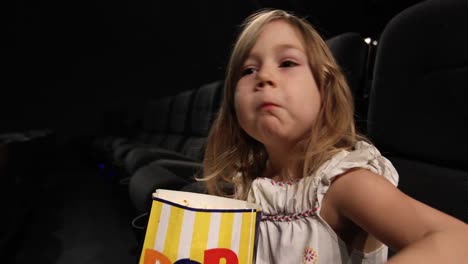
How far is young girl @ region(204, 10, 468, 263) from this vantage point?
31 centimetres

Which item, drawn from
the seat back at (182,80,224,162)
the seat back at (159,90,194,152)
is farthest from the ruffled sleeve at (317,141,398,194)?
the seat back at (159,90,194,152)

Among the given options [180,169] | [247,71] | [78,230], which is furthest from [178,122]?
[247,71]

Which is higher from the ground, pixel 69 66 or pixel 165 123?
pixel 69 66

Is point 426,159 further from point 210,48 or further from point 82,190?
point 210,48

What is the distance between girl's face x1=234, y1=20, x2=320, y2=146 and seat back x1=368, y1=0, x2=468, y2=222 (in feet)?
0.63

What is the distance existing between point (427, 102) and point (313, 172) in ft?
0.78

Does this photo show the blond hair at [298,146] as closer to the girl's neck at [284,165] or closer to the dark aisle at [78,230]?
the girl's neck at [284,165]

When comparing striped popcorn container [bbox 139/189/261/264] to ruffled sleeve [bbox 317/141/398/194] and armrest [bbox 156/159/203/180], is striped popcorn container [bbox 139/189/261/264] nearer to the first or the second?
ruffled sleeve [bbox 317/141/398/194]

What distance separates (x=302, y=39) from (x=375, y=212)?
280 mm

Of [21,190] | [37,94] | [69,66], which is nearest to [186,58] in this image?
[69,66]

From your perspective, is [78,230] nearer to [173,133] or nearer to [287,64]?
[173,133]

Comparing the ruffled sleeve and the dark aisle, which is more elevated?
the ruffled sleeve

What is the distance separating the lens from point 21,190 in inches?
55.8

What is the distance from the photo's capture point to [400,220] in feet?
1.01
